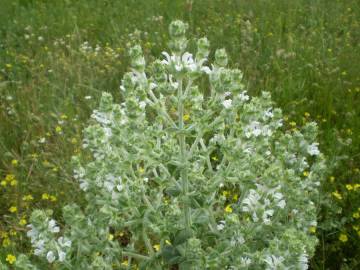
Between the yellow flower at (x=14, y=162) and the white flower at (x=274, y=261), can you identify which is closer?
the white flower at (x=274, y=261)

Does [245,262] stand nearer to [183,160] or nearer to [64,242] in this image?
[183,160]

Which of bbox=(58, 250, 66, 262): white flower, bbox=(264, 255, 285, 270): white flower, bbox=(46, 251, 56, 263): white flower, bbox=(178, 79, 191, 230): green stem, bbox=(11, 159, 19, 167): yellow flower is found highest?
bbox=(178, 79, 191, 230): green stem

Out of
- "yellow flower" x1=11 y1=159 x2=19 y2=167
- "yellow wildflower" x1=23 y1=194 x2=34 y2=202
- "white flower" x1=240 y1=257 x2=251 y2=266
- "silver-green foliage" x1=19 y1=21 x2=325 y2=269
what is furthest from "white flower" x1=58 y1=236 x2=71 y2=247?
"yellow flower" x1=11 y1=159 x2=19 y2=167

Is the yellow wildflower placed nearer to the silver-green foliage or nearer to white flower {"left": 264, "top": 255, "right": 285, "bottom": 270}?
the silver-green foliage

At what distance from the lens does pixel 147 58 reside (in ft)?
14.0

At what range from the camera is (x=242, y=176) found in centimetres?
193

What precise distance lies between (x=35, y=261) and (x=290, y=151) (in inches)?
57.1

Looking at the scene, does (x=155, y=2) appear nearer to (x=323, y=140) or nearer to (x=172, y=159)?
(x=323, y=140)

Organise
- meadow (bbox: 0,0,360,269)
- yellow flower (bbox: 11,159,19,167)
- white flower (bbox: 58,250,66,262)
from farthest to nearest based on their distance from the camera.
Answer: yellow flower (bbox: 11,159,19,167) → meadow (bbox: 0,0,360,269) → white flower (bbox: 58,250,66,262)

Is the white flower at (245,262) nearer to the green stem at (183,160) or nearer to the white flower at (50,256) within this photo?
the green stem at (183,160)

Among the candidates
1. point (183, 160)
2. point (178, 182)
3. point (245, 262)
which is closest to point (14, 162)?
point (178, 182)

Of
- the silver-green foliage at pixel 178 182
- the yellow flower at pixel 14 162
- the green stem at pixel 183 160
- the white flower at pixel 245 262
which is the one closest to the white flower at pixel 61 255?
the silver-green foliage at pixel 178 182

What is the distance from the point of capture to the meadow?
2.91 meters

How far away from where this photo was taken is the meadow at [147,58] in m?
2.91
